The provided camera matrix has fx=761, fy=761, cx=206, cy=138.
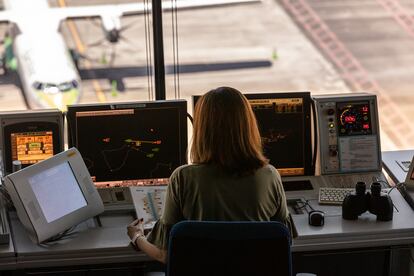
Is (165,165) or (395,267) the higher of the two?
(165,165)

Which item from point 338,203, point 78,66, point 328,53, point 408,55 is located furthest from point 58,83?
point 338,203

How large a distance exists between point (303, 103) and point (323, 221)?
61cm

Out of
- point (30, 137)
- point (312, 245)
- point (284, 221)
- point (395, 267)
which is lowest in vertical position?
point (395, 267)

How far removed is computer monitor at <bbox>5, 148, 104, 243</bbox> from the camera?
2.82m

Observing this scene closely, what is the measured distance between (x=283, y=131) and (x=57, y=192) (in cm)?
105

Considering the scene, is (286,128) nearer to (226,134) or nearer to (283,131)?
(283,131)

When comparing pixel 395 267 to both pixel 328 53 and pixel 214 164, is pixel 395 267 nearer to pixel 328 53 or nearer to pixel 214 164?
pixel 214 164

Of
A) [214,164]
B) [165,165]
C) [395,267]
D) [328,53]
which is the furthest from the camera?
[328,53]

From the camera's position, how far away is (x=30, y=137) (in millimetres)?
3207

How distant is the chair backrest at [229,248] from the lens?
2203mm

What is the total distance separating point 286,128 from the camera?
11.1 ft

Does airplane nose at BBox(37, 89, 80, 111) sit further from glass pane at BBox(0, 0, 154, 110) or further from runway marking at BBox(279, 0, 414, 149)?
runway marking at BBox(279, 0, 414, 149)

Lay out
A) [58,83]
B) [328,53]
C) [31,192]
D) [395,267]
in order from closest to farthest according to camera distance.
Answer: [31,192]
[395,267]
[58,83]
[328,53]

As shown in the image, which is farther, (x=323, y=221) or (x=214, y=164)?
(x=323, y=221)
